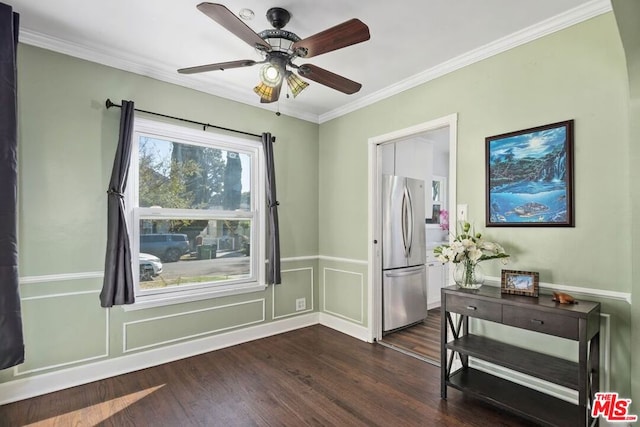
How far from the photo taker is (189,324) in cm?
321

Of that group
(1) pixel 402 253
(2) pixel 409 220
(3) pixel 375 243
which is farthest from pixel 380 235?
(2) pixel 409 220

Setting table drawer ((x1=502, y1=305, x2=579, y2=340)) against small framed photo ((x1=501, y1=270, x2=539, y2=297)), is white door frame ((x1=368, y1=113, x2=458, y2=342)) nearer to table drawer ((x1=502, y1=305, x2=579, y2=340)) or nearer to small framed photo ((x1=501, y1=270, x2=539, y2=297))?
small framed photo ((x1=501, y1=270, x2=539, y2=297))

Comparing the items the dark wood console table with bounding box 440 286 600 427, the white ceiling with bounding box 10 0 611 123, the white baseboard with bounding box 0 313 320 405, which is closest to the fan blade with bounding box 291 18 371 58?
the white ceiling with bounding box 10 0 611 123

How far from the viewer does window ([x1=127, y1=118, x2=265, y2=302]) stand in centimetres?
302

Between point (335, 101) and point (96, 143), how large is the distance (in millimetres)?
2444

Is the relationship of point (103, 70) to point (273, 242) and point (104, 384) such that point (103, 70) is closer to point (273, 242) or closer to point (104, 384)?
point (273, 242)

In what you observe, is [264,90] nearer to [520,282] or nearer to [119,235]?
[119,235]

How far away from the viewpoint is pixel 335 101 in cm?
379

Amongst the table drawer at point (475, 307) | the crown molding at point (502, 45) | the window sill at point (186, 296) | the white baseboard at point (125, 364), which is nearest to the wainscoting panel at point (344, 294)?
the white baseboard at point (125, 364)

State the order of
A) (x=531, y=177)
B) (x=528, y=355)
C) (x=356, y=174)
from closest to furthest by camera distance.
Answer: (x=528, y=355)
(x=531, y=177)
(x=356, y=174)

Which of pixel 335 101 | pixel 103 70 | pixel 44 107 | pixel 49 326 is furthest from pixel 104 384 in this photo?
pixel 335 101

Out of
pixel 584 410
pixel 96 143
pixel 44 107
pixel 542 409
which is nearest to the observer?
pixel 584 410

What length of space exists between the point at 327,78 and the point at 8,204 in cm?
229

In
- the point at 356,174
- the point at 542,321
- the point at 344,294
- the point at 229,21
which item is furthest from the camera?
the point at 344,294
